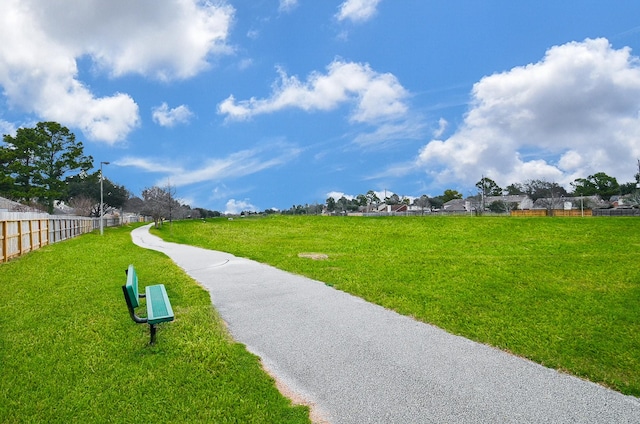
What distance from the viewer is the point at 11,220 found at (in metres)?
17.1

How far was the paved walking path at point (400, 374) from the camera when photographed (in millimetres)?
3721

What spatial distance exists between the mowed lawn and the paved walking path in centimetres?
53

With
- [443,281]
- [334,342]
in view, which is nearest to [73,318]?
[334,342]

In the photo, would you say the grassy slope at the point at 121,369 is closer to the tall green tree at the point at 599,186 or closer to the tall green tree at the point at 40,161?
the tall green tree at the point at 40,161

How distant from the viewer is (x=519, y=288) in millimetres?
9117

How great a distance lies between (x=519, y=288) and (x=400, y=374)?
598cm

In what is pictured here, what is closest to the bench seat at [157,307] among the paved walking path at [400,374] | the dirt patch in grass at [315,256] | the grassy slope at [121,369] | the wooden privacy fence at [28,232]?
the grassy slope at [121,369]

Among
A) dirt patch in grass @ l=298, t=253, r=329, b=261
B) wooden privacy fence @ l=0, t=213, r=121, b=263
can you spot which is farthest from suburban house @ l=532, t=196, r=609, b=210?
wooden privacy fence @ l=0, t=213, r=121, b=263

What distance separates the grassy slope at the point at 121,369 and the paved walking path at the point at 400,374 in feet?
1.45

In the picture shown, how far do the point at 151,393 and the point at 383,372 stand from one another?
255cm

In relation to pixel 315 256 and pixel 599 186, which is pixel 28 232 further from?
pixel 599 186

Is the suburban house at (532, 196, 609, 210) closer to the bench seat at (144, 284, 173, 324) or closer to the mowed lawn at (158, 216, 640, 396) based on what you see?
the mowed lawn at (158, 216, 640, 396)

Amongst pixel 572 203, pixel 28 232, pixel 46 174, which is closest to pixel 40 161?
pixel 46 174

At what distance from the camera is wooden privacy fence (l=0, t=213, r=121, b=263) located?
1628cm
